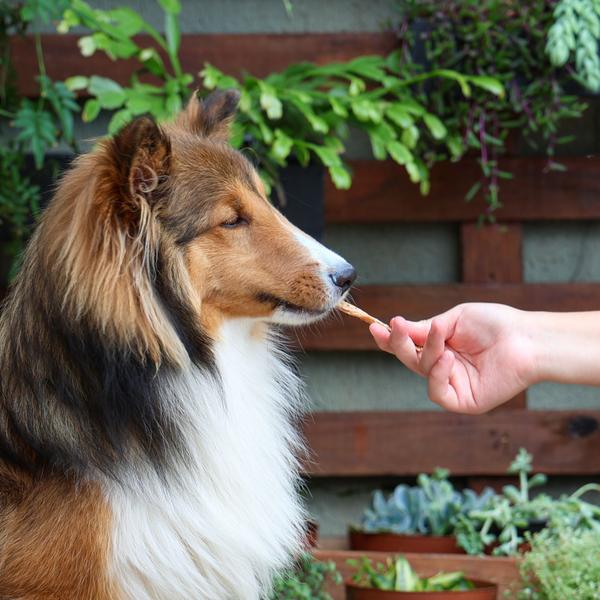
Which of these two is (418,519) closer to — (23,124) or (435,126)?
(435,126)

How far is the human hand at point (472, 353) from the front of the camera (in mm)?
2334

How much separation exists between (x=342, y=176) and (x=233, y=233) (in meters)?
1.24

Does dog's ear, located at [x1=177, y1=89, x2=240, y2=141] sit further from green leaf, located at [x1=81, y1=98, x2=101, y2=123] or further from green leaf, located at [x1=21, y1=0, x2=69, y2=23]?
green leaf, located at [x1=21, y1=0, x2=69, y2=23]

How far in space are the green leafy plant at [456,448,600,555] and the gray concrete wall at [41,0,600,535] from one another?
68 centimetres

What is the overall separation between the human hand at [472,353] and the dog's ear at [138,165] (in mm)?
632

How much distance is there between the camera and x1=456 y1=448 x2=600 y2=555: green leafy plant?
3.75m

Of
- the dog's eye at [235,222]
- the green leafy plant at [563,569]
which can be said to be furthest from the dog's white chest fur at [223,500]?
the green leafy plant at [563,569]

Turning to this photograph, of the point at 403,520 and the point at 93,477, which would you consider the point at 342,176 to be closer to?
the point at 403,520

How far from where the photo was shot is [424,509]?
3.93 m

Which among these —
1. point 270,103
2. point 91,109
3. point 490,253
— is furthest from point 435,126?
point 91,109

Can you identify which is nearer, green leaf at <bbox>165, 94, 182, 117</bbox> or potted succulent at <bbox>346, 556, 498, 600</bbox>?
potted succulent at <bbox>346, 556, 498, 600</bbox>

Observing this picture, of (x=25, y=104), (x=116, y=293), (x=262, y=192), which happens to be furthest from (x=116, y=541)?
(x=25, y=104)

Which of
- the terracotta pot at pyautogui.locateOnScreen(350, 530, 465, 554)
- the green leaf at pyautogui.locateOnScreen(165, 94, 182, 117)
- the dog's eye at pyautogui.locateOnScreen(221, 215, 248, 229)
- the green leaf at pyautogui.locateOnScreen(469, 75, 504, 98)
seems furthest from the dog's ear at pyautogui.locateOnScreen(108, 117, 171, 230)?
the terracotta pot at pyautogui.locateOnScreen(350, 530, 465, 554)

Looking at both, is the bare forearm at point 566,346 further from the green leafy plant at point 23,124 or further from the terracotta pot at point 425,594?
the green leafy plant at point 23,124
